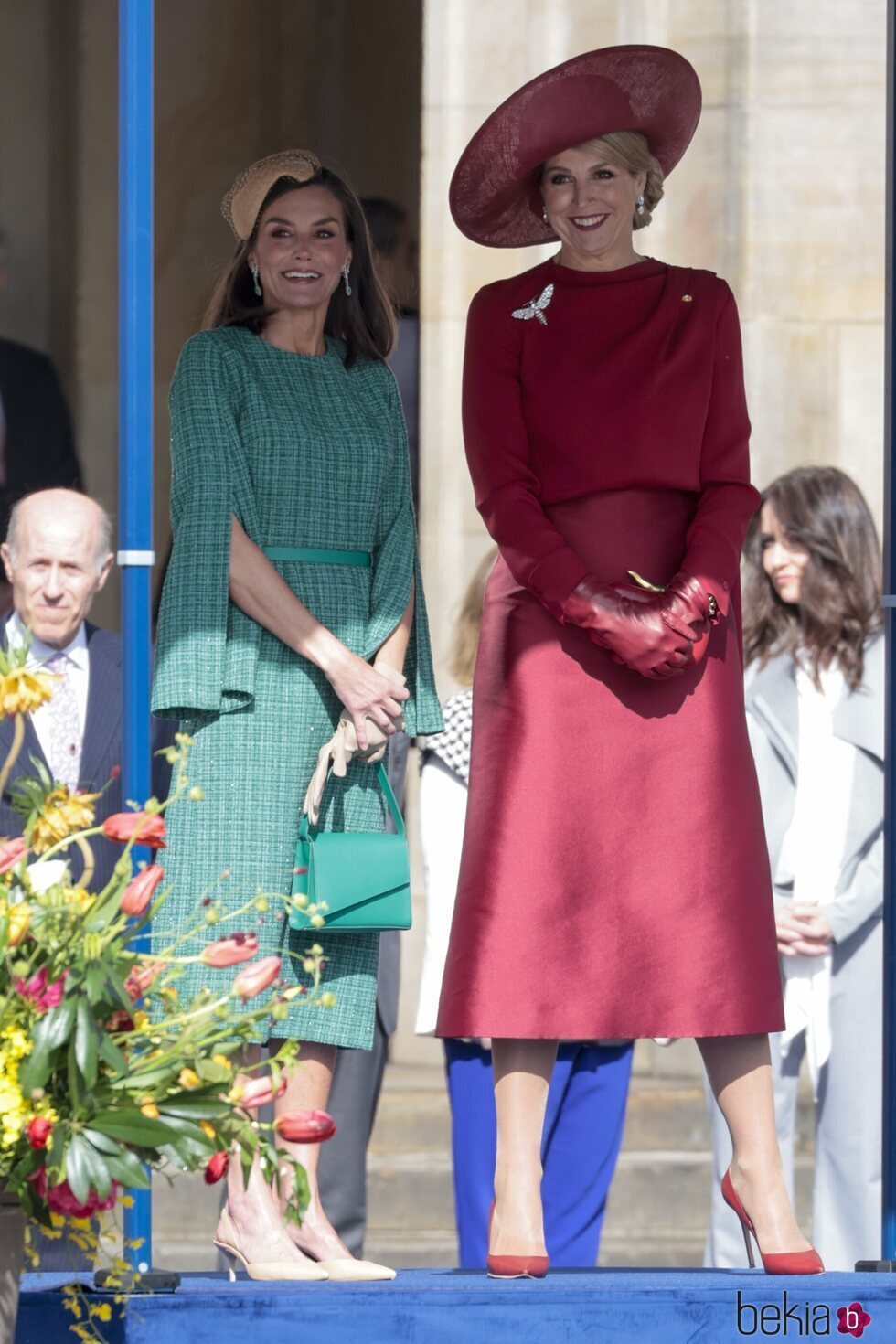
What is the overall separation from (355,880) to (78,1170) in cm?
111

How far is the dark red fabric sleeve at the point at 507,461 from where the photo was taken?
404 centimetres

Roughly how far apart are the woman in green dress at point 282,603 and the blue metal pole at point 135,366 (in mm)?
62

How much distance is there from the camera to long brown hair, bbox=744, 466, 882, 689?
5.72 meters

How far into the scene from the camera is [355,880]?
4.02m

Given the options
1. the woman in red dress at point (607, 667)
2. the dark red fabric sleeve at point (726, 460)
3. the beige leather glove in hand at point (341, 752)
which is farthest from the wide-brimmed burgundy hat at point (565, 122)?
the beige leather glove in hand at point (341, 752)

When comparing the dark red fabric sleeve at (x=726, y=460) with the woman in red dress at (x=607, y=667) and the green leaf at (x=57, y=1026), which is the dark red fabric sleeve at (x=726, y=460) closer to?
the woman in red dress at (x=607, y=667)

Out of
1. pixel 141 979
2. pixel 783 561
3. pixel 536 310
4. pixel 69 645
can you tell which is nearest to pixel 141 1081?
pixel 141 979

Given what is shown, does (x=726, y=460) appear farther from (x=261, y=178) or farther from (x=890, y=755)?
(x=261, y=178)

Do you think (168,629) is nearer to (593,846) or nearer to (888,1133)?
(593,846)

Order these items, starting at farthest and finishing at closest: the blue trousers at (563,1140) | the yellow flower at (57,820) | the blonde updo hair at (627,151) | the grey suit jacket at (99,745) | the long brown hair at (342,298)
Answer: the blue trousers at (563,1140), the grey suit jacket at (99,745), the long brown hair at (342,298), the blonde updo hair at (627,151), the yellow flower at (57,820)

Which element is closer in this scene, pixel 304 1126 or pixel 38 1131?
pixel 38 1131

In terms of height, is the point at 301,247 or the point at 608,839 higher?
the point at 301,247

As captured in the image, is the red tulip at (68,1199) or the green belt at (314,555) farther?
the green belt at (314,555)

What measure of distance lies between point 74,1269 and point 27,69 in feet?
12.9
